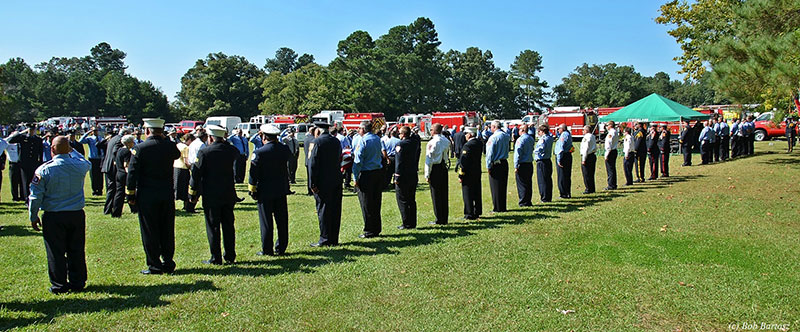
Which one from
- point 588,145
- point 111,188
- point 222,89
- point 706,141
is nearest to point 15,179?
point 111,188

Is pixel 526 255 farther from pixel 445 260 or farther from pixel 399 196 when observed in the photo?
pixel 399 196

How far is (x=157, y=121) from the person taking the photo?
6660 mm

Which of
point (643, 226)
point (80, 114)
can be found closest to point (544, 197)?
point (643, 226)

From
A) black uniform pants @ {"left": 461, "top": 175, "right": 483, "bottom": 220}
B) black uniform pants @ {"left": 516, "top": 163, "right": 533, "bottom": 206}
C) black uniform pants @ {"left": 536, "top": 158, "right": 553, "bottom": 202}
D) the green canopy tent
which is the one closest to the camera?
black uniform pants @ {"left": 461, "top": 175, "right": 483, "bottom": 220}

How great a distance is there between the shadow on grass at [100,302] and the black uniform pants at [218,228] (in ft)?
2.84

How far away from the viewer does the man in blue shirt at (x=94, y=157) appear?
560 inches

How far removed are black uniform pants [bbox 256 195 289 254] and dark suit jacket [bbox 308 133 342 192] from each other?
0.71 meters

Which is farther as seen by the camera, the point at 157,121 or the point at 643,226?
the point at 643,226

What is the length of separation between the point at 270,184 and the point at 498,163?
5461 millimetres

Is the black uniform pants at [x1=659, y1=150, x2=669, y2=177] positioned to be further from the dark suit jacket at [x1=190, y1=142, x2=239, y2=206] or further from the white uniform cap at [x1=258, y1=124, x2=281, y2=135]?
the dark suit jacket at [x1=190, y1=142, x2=239, y2=206]

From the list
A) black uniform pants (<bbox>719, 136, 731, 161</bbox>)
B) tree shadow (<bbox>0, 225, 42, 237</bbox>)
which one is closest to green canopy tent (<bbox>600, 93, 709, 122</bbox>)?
black uniform pants (<bbox>719, 136, 731, 161</bbox>)

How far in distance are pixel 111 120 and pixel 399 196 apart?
65.4 metres

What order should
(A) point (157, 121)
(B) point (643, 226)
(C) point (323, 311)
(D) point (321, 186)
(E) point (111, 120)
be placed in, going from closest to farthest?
(C) point (323, 311) < (A) point (157, 121) < (D) point (321, 186) < (B) point (643, 226) < (E) point (111, 120)

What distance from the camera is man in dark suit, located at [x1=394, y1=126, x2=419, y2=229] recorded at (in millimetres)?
9555
